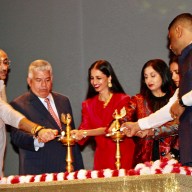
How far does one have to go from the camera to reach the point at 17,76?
18.4 ft

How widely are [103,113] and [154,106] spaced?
425mm

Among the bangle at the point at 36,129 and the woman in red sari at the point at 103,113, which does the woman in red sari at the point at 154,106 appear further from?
the bangle at the point at 36,129

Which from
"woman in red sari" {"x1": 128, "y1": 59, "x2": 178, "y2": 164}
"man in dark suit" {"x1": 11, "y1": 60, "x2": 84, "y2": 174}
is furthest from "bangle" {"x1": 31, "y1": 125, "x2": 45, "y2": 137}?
"woman in red sari" {"x1": 128, "y1": 59, "x2": 178, "y2": 164}

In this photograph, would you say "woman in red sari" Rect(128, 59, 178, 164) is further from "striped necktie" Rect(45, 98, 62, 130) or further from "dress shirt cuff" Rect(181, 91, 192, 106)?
"dress shirt cuff" Rect(181, 91, 192, 106)

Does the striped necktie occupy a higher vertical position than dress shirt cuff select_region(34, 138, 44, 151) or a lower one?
higher

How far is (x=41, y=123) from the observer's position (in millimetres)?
4367

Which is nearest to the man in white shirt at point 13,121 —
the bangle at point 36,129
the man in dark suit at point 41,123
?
the bangle at point 36,129

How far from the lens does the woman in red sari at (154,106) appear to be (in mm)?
4145

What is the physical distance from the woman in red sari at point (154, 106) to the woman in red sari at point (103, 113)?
0.15 m

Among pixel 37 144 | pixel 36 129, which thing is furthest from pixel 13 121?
pixel 36 129

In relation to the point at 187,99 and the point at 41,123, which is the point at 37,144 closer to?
the point at 41,123

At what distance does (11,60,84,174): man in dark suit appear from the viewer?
4.27m

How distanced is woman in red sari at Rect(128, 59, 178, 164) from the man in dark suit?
468 millimetres

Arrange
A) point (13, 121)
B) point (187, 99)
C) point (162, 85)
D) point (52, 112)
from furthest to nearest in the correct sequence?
point (52, 112) < point (162, 85) < point (13, 121) < point (187, 99)
